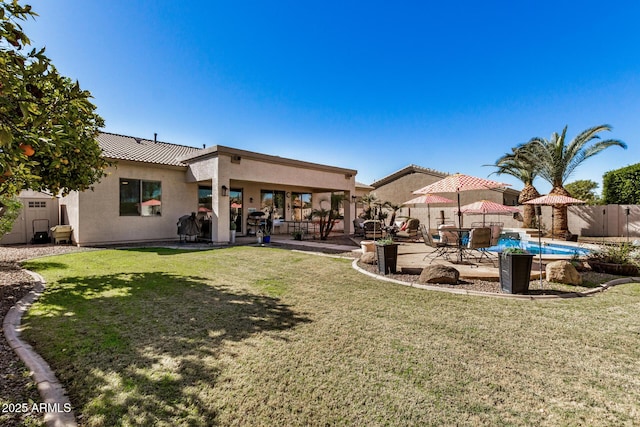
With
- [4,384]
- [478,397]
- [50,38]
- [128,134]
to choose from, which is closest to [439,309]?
[478,397]

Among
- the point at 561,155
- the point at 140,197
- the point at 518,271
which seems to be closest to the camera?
the point at 518,271

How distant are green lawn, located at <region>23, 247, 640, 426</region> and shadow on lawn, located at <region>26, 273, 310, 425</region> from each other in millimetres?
18

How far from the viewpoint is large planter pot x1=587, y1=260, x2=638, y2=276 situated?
24.4 feet

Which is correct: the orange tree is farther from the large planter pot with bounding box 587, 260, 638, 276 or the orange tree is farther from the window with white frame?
the large planter pot with bounding box 587, 260, 638, 276

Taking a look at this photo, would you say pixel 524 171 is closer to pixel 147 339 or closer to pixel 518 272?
pixel 518 272

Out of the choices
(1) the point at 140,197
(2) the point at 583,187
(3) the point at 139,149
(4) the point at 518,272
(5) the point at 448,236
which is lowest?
(4) the point at 518,272

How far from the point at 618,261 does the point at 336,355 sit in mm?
9095

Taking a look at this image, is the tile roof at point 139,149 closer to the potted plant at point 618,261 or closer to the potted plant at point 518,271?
the potted plant at point 518,271

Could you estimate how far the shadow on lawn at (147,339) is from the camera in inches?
97.7

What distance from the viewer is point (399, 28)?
12703 mm

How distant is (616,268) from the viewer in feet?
24.8

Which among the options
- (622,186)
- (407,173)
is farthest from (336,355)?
(622,186)

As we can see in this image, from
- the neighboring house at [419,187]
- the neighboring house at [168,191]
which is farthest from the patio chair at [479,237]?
the neighboring house at [419,187]

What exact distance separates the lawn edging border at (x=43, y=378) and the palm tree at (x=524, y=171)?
23324 mm
